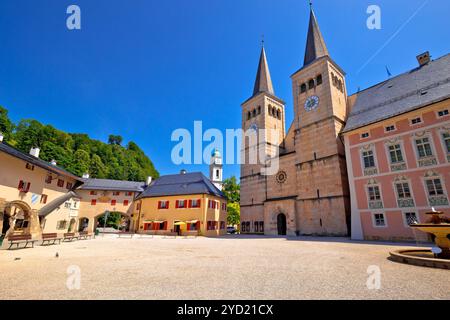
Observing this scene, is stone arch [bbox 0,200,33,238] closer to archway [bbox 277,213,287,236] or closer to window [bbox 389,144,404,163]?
archway [bbox 277,213,287,236]

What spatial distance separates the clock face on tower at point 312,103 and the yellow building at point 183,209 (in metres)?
18.8

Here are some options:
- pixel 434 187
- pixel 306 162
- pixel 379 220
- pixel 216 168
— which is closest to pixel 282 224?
pixel 306 162

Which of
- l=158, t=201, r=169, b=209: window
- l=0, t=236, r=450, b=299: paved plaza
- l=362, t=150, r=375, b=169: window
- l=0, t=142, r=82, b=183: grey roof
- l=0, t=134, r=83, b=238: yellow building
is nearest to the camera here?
l=0, t=236, r=450, b=299: paved plaza

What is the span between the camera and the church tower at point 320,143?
961 inches

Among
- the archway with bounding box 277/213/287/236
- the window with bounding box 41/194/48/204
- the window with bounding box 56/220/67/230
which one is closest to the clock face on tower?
the archway with bounding box 277/213/287/236

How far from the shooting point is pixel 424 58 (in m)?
23.9

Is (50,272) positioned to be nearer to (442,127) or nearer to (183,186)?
(442,127)

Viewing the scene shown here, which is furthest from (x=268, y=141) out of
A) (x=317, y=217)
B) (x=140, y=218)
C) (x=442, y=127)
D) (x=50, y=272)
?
(x=50, y=272)

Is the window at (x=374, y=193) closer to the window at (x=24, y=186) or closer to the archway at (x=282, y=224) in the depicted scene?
the archway at (x=282, y=224)

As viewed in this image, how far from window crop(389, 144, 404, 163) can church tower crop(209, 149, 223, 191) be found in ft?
205

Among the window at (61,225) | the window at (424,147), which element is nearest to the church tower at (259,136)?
the window at (424,147)

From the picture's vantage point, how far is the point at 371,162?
20.2 meters

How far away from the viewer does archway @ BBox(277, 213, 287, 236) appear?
30.0 meters
